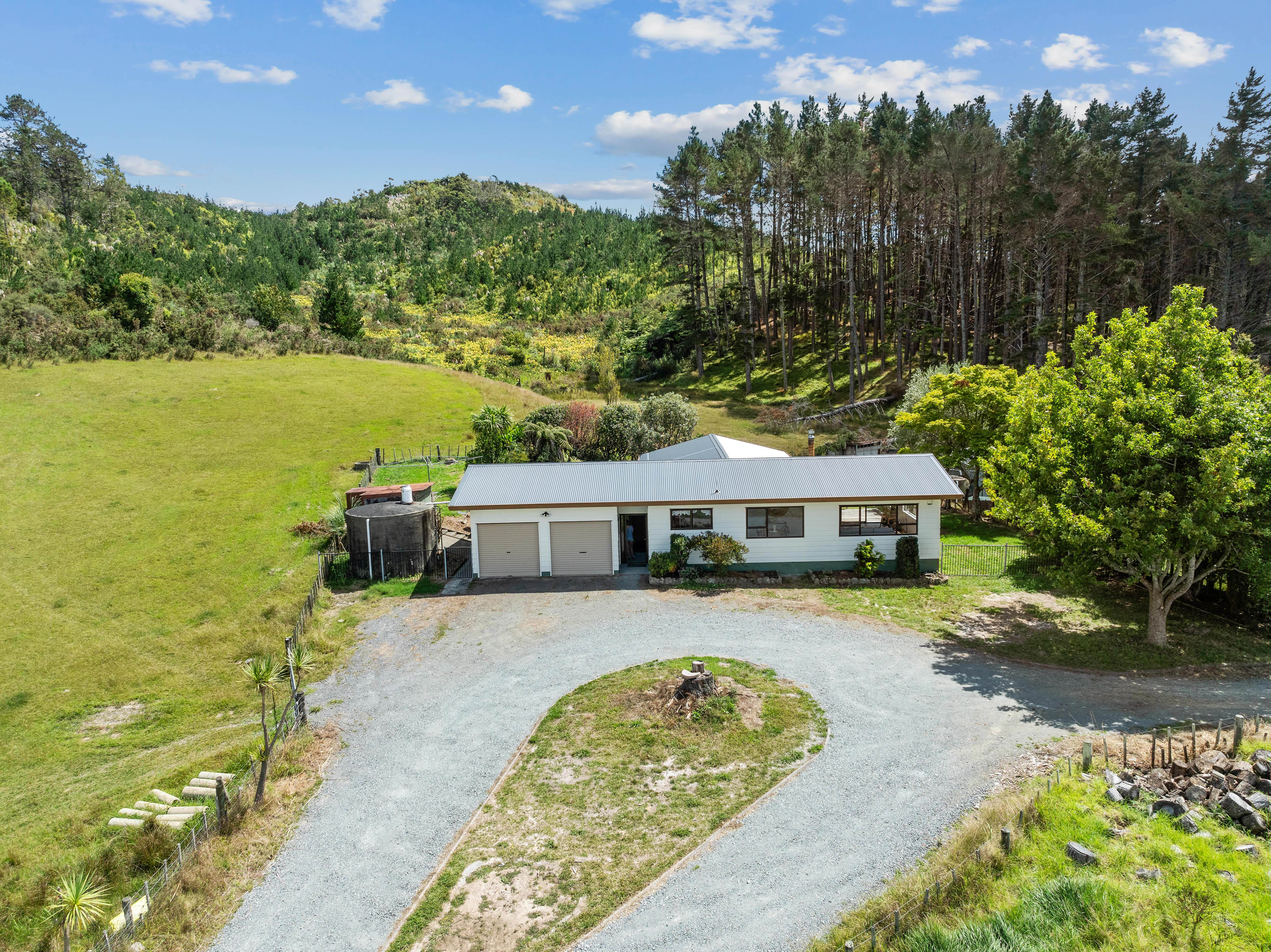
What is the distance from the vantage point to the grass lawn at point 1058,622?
18.2 m

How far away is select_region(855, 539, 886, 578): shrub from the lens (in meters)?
24.2

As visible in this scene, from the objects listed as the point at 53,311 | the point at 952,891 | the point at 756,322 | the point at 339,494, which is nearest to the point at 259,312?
the point at 53,311

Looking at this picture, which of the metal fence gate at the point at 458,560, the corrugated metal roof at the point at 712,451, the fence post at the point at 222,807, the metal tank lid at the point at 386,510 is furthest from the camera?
the corrugated metal roof at the point at 712,451

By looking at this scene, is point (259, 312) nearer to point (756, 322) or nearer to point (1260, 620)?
point (756, 322)

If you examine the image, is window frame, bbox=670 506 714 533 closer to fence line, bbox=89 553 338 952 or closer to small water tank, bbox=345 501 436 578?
small water tank, bbox=345 501 436 578

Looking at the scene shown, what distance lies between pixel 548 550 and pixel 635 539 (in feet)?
11.4

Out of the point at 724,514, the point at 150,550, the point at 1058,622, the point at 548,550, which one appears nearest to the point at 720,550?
the point at 724,514

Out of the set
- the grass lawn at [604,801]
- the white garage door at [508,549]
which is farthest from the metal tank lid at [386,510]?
the grass lawn at [604,801]

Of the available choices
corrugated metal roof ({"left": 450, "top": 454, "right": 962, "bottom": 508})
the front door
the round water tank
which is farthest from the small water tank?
the front door

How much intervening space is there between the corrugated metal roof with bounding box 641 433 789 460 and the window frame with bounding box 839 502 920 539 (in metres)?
4.71

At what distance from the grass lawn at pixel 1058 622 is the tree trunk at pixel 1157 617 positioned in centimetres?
18

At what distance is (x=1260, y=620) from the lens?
19750mm

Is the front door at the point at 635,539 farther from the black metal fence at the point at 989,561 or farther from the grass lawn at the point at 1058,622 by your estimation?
the black metal fence at the point at 989,561

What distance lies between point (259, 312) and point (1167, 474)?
62480mm
